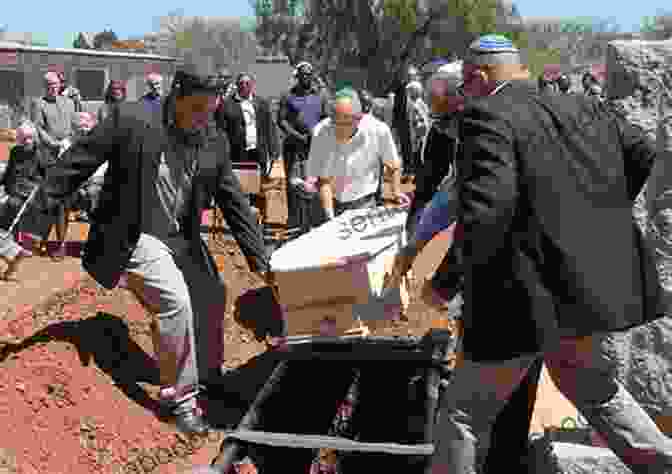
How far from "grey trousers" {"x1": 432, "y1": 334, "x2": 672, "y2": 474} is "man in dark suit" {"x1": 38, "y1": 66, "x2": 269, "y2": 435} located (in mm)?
2169

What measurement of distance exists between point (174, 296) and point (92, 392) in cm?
81

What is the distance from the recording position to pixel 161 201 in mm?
5152

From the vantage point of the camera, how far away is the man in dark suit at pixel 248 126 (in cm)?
1123

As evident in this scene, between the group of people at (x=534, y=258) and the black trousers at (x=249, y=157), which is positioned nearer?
the group of people at (x=534, y=258)

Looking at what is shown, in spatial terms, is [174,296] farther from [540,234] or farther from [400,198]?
[540,234]

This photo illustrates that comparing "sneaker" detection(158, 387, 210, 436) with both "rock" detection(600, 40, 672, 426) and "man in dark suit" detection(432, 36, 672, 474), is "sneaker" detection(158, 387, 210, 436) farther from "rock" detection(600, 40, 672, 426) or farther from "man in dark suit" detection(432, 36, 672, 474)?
"rock" detection(600, 40, 672, 426)

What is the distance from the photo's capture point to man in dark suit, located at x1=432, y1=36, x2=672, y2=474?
3105 mm

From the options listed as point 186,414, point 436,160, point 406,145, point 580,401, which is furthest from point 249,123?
point 580,401

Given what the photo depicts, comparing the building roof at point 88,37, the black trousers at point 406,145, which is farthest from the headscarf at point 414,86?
the building roof at point 88,37

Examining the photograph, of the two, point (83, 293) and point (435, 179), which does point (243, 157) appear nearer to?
point (83, 293)

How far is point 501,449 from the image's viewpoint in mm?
4160

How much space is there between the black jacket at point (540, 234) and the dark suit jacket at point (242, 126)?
8.08 metres

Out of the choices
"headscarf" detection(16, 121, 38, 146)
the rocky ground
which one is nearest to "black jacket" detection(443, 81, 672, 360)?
the rocky ground

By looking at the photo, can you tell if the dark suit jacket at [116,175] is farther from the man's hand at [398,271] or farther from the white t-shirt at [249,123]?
the white t-shirt at [249,123]
